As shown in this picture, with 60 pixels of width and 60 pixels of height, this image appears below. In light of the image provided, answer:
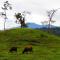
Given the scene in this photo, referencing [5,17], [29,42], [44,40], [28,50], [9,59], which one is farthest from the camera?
[5,17]

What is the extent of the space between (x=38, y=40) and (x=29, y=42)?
3920 mm

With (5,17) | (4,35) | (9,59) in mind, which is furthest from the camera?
(5,17)

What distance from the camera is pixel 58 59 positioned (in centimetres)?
3431

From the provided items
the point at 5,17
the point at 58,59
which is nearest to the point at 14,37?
the point at 5,17

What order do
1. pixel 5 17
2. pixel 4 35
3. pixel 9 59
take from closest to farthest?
1. pixel 9 59
2. pixel 4 35
3. pixel 5 17

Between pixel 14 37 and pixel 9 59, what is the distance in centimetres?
4037

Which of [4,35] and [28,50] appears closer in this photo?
[28,50]

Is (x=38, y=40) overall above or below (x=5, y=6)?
below

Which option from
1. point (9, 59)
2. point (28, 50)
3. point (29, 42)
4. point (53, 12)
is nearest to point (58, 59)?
point (9, 59)

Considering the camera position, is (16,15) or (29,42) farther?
(16,15)

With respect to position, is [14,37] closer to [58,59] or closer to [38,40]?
[38,40]

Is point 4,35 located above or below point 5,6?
below

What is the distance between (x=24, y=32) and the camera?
256 ft

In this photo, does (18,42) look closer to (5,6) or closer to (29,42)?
(29,42)
